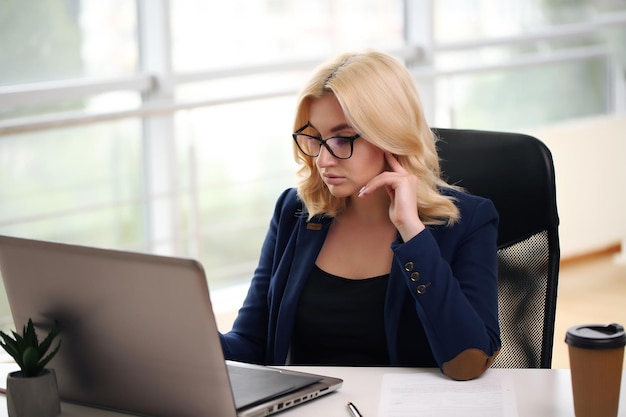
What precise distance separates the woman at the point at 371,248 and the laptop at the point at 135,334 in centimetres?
30

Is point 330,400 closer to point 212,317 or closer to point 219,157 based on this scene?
point 212,317

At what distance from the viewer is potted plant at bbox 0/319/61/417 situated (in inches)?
A: 57.3

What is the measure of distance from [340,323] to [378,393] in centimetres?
36

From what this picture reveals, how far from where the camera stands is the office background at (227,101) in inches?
137

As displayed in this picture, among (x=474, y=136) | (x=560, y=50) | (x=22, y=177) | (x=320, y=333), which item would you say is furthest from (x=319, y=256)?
(x=560, y=50)

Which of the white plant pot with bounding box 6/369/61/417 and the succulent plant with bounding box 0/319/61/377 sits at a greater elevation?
the succulent plant with bounding box 0/319/61/377

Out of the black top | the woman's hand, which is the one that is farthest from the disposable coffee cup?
the black top

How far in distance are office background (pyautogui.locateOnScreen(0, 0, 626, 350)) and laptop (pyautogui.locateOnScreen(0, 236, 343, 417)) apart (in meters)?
1.60

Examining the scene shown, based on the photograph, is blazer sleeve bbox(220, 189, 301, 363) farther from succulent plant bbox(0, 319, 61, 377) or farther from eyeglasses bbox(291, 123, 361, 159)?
succulent plant bbox(0, 319, 61, 377)

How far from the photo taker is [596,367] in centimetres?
135

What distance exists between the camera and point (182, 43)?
3879 mm

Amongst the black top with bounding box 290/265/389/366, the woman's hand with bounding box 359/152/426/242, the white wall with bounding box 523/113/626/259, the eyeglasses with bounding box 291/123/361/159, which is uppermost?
the eyeglasses with bounding box 291/123/361/159

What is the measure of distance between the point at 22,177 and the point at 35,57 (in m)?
0.42

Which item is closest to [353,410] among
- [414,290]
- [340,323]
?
[414,290]
